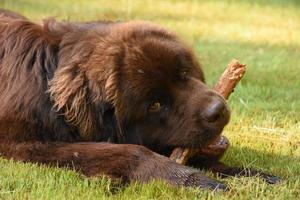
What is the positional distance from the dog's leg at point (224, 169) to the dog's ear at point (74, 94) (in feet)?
2.71

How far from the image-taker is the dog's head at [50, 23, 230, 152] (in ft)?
15.0

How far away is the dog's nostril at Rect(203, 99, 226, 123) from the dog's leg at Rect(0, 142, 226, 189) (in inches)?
14.8

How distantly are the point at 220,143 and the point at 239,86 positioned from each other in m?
3.19

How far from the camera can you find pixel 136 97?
4.55 m

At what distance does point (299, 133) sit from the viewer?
20.1 ft

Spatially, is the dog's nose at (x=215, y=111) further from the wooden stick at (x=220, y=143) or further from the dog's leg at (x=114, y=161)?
the dog's leg at (x=114, y=161)

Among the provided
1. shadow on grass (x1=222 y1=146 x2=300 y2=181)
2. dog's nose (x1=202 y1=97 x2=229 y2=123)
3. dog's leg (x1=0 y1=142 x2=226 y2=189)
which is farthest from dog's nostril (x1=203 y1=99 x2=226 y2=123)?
shadow on grass (x1=222 y1=146 x2=300 y2=181)

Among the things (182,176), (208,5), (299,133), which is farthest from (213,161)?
(208,5)

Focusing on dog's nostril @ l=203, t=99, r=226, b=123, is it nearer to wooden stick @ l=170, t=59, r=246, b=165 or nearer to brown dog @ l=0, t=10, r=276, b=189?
brown dog @ l=0, t=10, r=276, b=189

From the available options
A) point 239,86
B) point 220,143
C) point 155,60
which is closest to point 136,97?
point 155,60

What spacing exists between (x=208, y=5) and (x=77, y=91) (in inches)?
406

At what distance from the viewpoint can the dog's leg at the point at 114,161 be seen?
4.28 m

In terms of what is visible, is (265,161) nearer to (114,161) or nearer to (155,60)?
(155,60)

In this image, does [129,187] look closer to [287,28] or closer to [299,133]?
[299,133]
